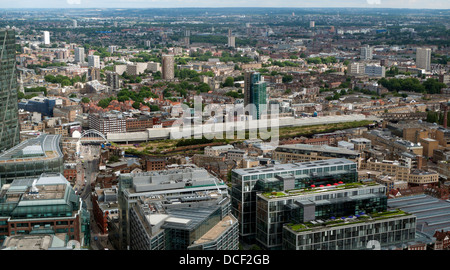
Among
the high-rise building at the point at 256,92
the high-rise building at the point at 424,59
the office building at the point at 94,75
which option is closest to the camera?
the high-rise building at the point at 256,92

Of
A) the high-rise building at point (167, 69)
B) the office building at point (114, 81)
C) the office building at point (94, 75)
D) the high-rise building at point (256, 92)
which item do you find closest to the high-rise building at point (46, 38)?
the office building at point (94, 75)

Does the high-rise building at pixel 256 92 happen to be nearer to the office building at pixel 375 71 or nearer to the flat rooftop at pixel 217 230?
the flat rooftop at pixel 217 230

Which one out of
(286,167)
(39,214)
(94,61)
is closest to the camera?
(39,214)

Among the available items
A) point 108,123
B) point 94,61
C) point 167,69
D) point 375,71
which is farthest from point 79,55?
point 108,123

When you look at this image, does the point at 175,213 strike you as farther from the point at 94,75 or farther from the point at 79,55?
the point at 79,55
